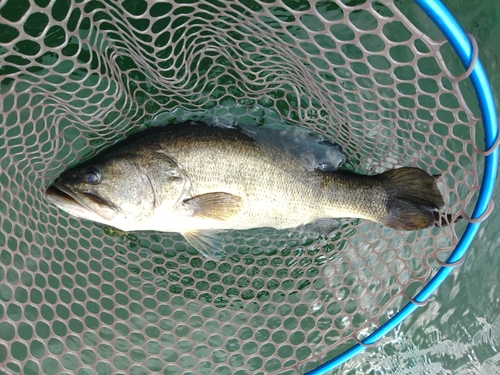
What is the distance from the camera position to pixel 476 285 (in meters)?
4.36

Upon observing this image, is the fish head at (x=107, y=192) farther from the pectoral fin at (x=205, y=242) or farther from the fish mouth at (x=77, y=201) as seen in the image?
the pectoral fin at (x=205, y=242)

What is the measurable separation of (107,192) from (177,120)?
88 cm

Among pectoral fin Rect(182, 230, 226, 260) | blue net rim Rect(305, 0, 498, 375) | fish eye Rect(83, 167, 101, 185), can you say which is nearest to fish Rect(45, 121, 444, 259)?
fish eye Rect(83, 167, 101, 185)

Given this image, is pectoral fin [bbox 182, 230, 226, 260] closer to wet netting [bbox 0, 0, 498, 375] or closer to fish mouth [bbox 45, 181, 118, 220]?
wet netting [bbox 0, 0, 498, 375]

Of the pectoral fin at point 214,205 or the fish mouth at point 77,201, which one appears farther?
the pectoral fin at point 214,205

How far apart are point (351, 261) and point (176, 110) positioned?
1.91 metres

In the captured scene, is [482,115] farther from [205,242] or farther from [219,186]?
[205,242]

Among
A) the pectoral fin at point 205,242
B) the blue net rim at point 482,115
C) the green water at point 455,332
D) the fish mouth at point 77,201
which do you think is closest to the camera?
the blue net rim at point 482,115

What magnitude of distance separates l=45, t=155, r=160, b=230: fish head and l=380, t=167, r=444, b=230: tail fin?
5.46 feet

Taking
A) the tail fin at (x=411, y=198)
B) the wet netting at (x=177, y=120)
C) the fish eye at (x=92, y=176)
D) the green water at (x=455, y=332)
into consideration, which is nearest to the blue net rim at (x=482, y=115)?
the wet netting at (x=177, y=120)

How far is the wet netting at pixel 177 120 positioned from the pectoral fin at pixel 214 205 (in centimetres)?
64

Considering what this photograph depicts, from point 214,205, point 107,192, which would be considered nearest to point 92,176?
point 107,192

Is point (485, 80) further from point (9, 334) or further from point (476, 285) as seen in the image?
point (9, 334)

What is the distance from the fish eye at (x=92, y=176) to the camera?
297 cm
